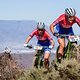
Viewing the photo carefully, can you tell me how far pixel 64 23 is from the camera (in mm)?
14625

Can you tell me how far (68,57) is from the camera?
1416 cm

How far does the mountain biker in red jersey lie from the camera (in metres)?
14.4

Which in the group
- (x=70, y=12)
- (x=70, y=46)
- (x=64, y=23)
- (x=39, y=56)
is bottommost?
(x=39, y=56)

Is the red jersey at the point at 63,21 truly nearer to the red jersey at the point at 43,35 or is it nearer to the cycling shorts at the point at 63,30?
the cycling shorts at the point at 63,30

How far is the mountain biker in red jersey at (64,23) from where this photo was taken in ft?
47.1

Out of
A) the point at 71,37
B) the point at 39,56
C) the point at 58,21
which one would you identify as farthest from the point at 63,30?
the point at 39,56

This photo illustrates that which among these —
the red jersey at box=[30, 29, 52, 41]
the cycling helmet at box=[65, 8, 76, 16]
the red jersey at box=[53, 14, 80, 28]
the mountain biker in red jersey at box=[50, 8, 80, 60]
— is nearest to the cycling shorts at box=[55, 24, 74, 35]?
the mountain biker in red jersey at box=[50, 8, 80, 60]

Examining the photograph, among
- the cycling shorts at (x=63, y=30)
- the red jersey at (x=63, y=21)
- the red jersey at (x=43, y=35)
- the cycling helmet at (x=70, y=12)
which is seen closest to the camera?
the cycling helmet at (x=70, y=12)

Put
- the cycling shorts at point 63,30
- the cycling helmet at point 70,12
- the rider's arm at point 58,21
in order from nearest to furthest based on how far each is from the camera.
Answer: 1. the cycling helmet at point 70,12
2. the rider's arm at point 58,21
3. the cycling shorts at point 63,30

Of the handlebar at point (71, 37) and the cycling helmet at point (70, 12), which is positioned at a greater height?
the cycling helmet at point (70, 12)

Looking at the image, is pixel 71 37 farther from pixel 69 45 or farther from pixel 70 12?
pixel 70 12

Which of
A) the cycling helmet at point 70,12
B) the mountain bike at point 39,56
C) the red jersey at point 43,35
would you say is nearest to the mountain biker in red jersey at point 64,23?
the cycling helmet at point 70,12

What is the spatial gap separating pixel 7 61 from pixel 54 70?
6750 millimetres

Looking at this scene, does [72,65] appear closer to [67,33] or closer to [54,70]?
[54,70]
